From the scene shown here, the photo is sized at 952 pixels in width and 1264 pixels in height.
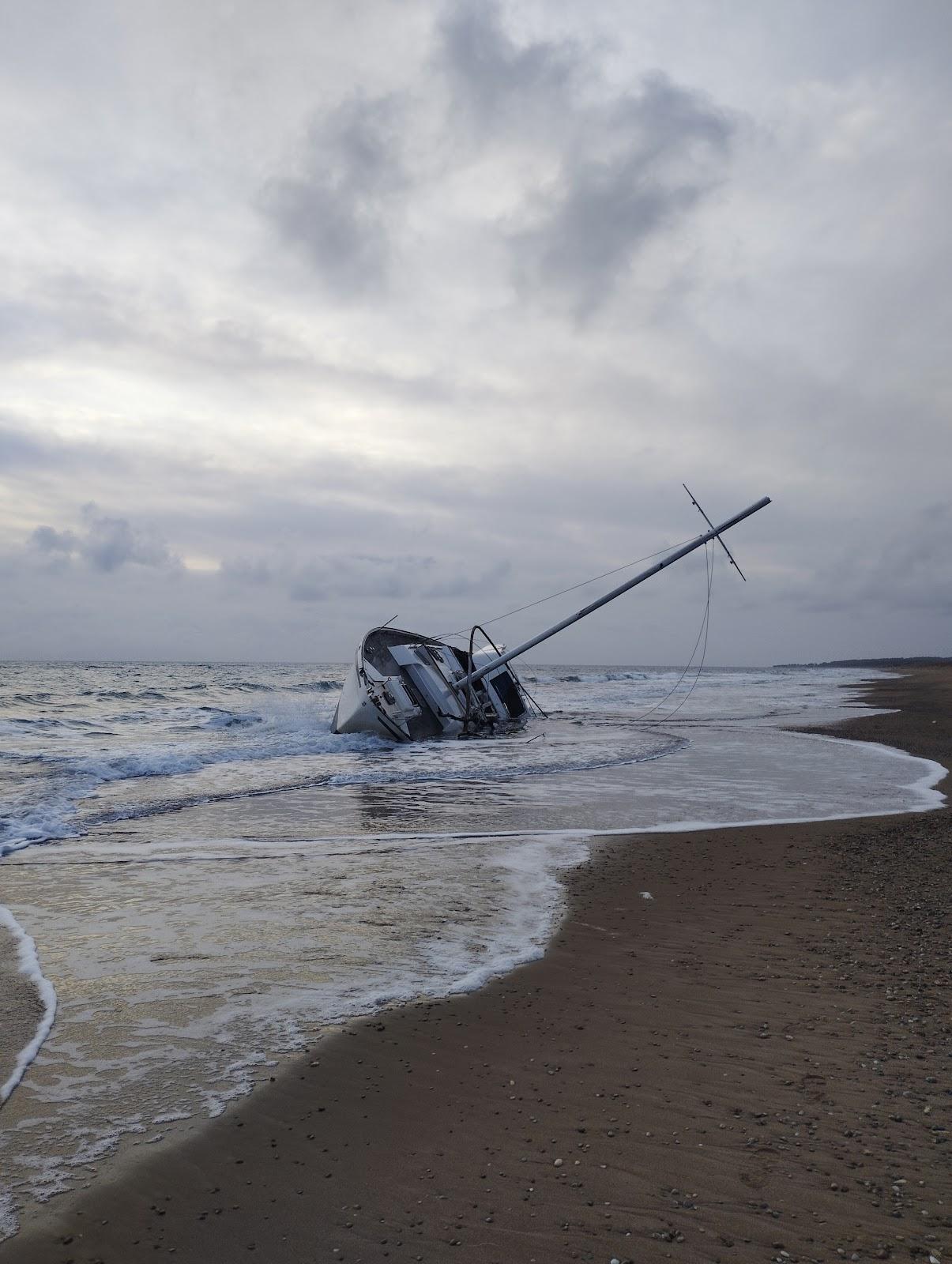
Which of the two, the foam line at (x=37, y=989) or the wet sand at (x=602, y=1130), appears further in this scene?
the foam line at (x=37, y=989)

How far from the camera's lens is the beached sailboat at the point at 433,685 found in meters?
24.0

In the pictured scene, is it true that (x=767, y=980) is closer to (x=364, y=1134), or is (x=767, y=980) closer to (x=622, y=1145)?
(x=622, y=1145)

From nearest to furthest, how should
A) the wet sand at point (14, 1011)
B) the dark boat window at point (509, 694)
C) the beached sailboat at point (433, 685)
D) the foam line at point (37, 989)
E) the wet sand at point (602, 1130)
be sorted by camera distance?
the wet sand at point (602, 1130)
the foam line at point (37, 989)
the wet sand at point (14, 1011)
the beached sailboat at point (433, 685)
the dark boat window at point (509, 694)

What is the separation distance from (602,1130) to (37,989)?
4.08 m

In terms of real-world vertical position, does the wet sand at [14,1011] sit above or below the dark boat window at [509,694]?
below

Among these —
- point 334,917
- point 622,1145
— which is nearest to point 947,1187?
point 622,1145

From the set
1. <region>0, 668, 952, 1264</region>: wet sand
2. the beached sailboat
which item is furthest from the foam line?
the beached sailboat

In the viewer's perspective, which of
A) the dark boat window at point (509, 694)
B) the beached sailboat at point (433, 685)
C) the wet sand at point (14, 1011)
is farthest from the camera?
the dark boat window at point (509, 694)

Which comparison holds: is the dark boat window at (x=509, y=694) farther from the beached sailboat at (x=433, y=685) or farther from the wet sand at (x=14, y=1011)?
the wet sand at (x=14, y=1011)

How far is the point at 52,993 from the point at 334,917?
2.37 meters

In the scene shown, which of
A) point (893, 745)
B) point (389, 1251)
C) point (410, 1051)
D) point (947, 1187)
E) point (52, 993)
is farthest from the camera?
point (893, 745)

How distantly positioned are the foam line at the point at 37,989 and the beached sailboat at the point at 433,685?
1657 cm

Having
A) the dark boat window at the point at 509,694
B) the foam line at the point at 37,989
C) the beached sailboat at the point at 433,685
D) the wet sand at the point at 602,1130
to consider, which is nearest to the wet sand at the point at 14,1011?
the foam line at the point at 37,989

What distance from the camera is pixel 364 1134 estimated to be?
3898 millimetres
